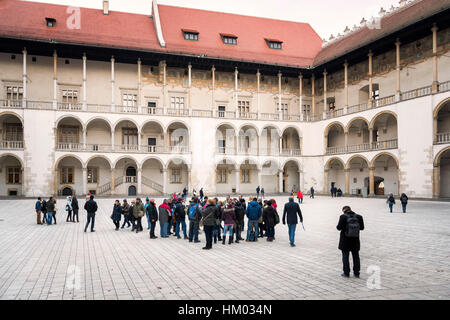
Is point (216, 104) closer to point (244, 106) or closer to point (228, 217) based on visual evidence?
point (244, 106)

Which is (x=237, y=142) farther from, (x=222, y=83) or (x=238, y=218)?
(x=238, y=218)

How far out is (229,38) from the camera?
39250 mm

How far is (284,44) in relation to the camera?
41531 millimetres

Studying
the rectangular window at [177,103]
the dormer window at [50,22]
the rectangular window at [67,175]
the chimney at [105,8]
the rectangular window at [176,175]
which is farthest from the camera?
the chimney at [105,8]

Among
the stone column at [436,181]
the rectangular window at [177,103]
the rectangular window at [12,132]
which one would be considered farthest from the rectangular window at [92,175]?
the stone column at [436,181]

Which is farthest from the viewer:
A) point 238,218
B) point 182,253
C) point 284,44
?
point 284,44

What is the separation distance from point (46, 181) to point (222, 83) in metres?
20.0

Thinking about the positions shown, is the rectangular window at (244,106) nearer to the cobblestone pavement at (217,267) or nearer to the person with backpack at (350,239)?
the cobblestone pavement at (217,267)

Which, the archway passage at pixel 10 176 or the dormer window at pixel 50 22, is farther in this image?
the dormer window at pixel 50 22

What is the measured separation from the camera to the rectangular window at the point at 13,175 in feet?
104

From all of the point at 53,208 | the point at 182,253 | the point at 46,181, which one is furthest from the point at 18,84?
the point at 182,253

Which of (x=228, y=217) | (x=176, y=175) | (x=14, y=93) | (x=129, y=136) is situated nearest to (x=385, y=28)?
(x=176, y=175)

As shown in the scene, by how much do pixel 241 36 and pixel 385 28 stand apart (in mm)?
15808

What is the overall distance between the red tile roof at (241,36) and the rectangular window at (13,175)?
60.4 feet
